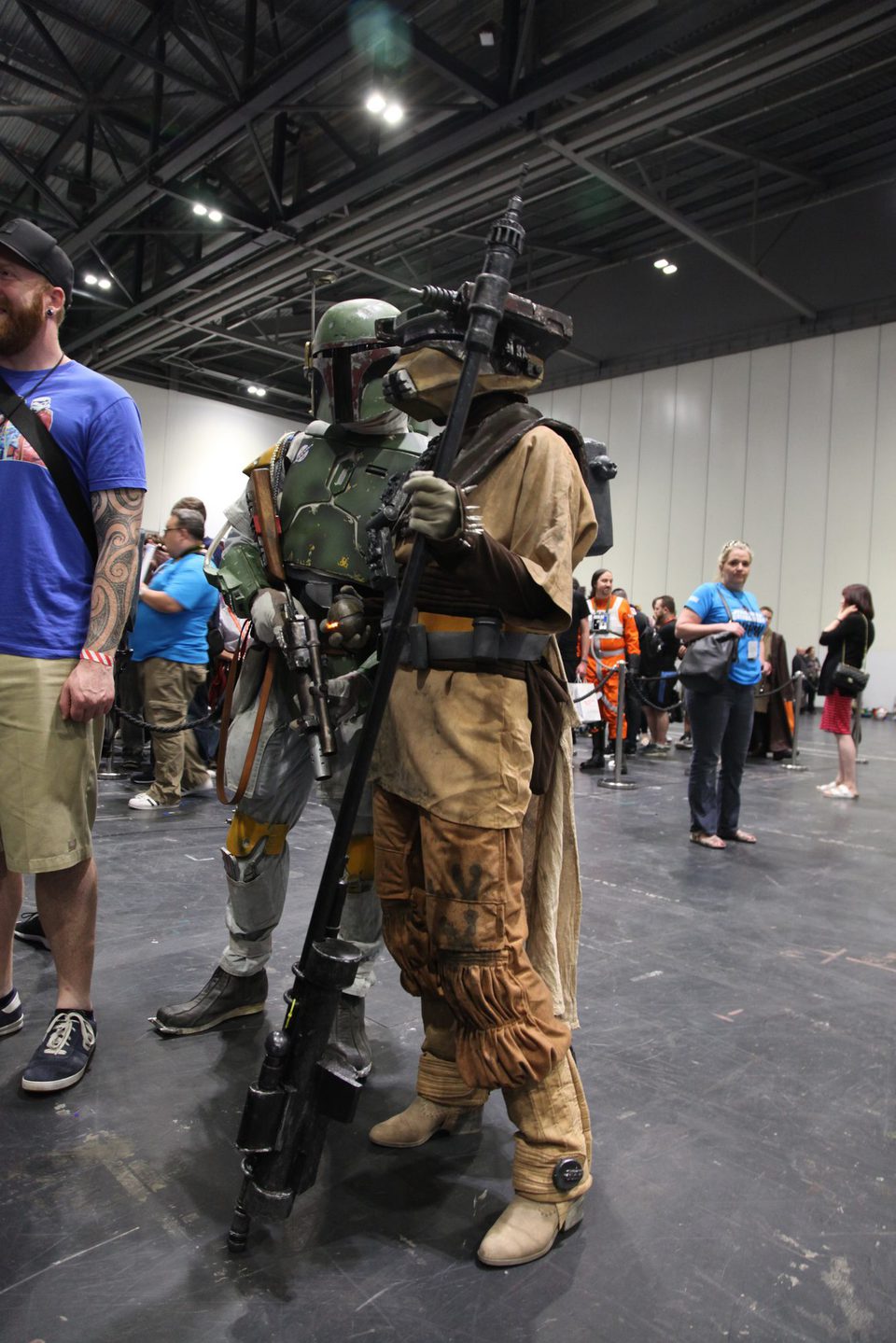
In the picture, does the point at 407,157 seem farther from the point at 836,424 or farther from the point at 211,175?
the point at 836,424

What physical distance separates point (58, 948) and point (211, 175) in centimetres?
1115

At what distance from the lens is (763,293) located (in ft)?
53.3

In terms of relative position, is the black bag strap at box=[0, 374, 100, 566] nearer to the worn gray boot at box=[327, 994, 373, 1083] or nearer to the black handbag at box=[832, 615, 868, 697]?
the worn gray boot at box=[327, 994, 373, 1083]

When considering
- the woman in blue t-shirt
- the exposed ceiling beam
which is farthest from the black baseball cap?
the exposed ceiling beam

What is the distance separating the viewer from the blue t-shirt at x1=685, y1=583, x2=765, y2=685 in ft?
16.5

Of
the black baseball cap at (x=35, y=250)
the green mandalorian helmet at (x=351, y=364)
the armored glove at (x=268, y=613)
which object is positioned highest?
the black baseball cap at (x=35, y=250)

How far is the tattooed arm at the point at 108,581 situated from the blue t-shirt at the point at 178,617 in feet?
10.9

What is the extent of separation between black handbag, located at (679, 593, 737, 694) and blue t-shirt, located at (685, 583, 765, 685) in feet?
0.18

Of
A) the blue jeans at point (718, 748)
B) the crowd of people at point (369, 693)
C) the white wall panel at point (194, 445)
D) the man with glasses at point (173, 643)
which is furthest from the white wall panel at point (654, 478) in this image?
the crowd of people at point (369, 693)

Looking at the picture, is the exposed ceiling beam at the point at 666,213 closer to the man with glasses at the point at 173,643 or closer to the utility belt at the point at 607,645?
the utility belt at the point at 607,645

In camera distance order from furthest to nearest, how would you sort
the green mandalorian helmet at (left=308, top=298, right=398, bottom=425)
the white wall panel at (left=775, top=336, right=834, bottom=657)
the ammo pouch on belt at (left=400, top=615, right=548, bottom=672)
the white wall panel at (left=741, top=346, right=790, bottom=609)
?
the white wall panel at (left=741, top=346, right=790, bottom=609) → the white wall panel at (left=775, top=336, right=834, bottom=657) → the green mandalorian helmet at (left=308, top=298, right=398, bottom=425) → the ammo pouch on belt at (left=400, top=615, right=548, bottom=672)

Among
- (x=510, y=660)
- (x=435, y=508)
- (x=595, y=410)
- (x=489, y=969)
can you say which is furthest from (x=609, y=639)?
(x=595, y=410)

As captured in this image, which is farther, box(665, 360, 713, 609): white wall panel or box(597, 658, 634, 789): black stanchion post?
box(665, 360, 713, 609): white wall panel

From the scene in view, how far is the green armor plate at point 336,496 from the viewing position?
2.21 m
